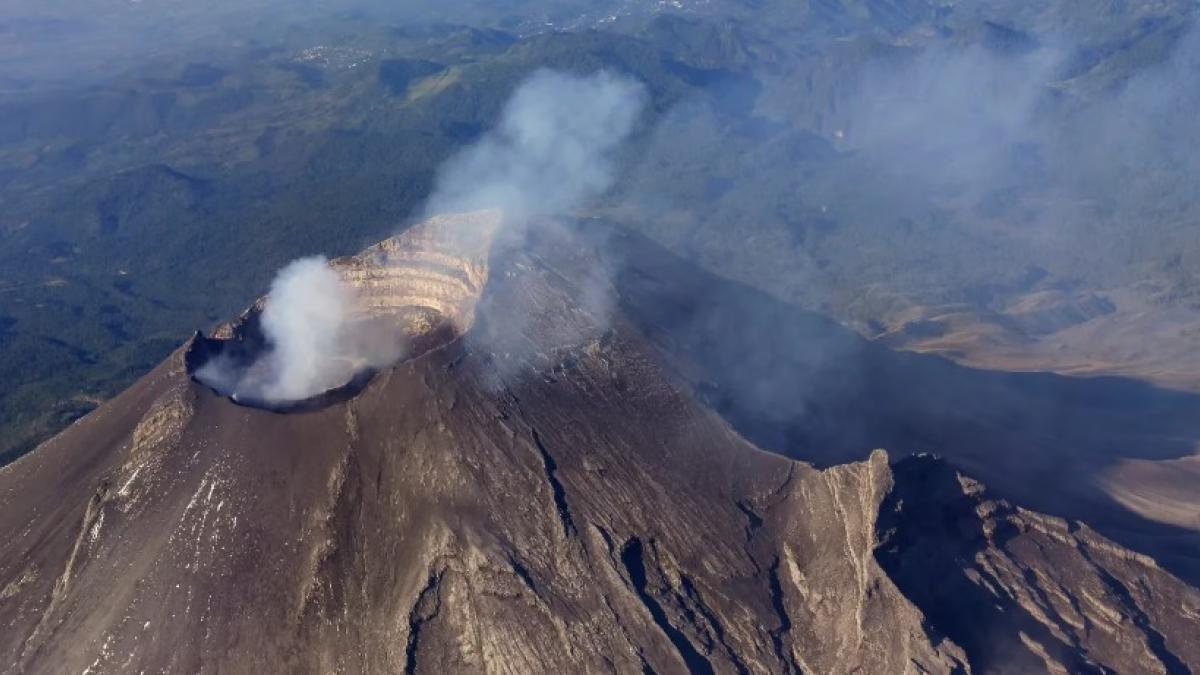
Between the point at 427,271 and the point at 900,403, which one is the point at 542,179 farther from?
the point at 900,403

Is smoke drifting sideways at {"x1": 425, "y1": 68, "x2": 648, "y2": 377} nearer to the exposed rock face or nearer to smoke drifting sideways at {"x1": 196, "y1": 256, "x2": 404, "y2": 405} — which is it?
the exposed rock face

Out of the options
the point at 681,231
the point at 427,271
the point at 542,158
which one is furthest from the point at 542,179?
the point at 427,271

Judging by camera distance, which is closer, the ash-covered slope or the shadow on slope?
the ash-covered slope

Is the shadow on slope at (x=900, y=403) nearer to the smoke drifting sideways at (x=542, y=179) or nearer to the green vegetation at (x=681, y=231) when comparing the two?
the smoke drifting sideways at (x=542, y=179)

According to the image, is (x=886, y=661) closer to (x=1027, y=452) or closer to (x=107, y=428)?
(x=1027, y=452)

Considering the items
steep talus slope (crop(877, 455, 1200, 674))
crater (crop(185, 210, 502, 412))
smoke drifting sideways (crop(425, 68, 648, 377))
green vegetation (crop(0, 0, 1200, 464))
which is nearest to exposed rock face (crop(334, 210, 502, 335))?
crater (crop(185, 210, 502, 412))
